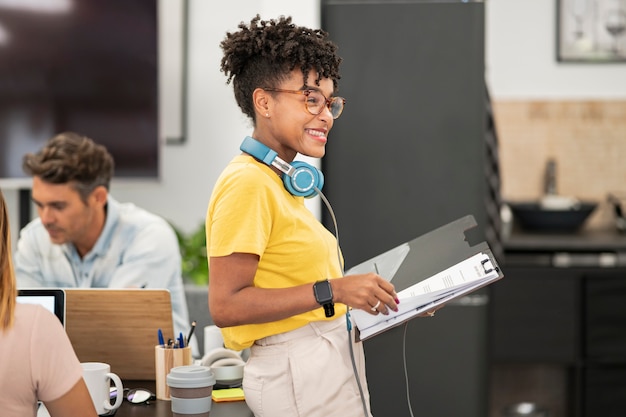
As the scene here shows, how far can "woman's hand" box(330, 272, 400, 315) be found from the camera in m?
1.64

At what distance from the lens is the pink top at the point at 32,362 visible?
4.77 ft

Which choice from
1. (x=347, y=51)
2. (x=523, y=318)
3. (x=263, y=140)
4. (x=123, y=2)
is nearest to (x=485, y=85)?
(x=347, y=51)

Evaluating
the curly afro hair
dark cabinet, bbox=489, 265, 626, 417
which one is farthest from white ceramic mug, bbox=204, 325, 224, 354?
dark cabinet, bbox=489, 265, 626, 417

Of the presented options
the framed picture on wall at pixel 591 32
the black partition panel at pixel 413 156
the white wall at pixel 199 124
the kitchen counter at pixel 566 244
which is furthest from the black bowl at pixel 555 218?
the white wall at pixel 199 124

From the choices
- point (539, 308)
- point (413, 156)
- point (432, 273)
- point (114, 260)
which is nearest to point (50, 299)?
point (432, 273)

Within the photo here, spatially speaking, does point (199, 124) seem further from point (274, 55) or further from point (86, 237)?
point (274, 55)

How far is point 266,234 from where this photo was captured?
5.57 feet

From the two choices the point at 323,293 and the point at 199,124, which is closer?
the point at 323,293

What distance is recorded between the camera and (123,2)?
11.4ft

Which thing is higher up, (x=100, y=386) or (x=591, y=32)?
(x=591, y=32)

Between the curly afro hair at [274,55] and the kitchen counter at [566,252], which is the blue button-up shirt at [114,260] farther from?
the kitchen counter at [566,252]

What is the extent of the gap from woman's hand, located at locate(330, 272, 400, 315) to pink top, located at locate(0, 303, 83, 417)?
0.49 meters

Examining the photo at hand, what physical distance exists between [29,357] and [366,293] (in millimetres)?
591

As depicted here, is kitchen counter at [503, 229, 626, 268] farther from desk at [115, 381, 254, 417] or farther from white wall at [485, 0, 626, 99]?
desk at [115, 381, 254, 417]
